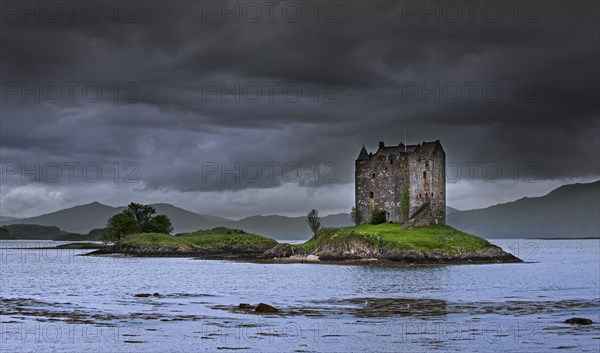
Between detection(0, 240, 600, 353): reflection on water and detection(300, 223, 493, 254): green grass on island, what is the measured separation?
99.4 feet

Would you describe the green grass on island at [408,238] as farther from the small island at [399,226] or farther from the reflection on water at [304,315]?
the reflection on water at [304,315]

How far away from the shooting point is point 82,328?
42469 mm

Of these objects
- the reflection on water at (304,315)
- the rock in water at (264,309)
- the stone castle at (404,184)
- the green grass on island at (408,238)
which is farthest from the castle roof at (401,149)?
the rock in water at (264,309)

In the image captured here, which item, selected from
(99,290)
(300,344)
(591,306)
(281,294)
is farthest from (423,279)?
(300,344)

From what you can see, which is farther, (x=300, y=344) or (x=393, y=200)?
(x=393, y=200)

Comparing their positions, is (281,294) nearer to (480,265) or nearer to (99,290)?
(99,290)

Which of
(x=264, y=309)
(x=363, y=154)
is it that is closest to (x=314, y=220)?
(x=363, y=154)

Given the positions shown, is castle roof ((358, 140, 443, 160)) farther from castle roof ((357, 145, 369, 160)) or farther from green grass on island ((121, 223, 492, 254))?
green grass on island ((121, 223, 492, 254))

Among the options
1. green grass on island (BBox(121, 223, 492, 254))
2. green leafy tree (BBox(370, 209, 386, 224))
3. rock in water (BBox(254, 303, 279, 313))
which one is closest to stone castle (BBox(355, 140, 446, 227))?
green leafy tree (BBox(370, 209, 386, 224))

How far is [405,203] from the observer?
453ft

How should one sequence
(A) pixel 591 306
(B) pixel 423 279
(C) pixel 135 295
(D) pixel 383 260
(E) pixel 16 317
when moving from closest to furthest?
(E) pixel 16 317, (A) pixel 591 306, (C) pixel 135 295, (B) pixel 423 279, (D) pixel 383 260

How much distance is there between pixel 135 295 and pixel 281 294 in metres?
13.1

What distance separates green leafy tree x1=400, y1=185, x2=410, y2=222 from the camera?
452 ft

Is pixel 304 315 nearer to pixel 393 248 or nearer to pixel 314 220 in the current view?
pixel 393 248
